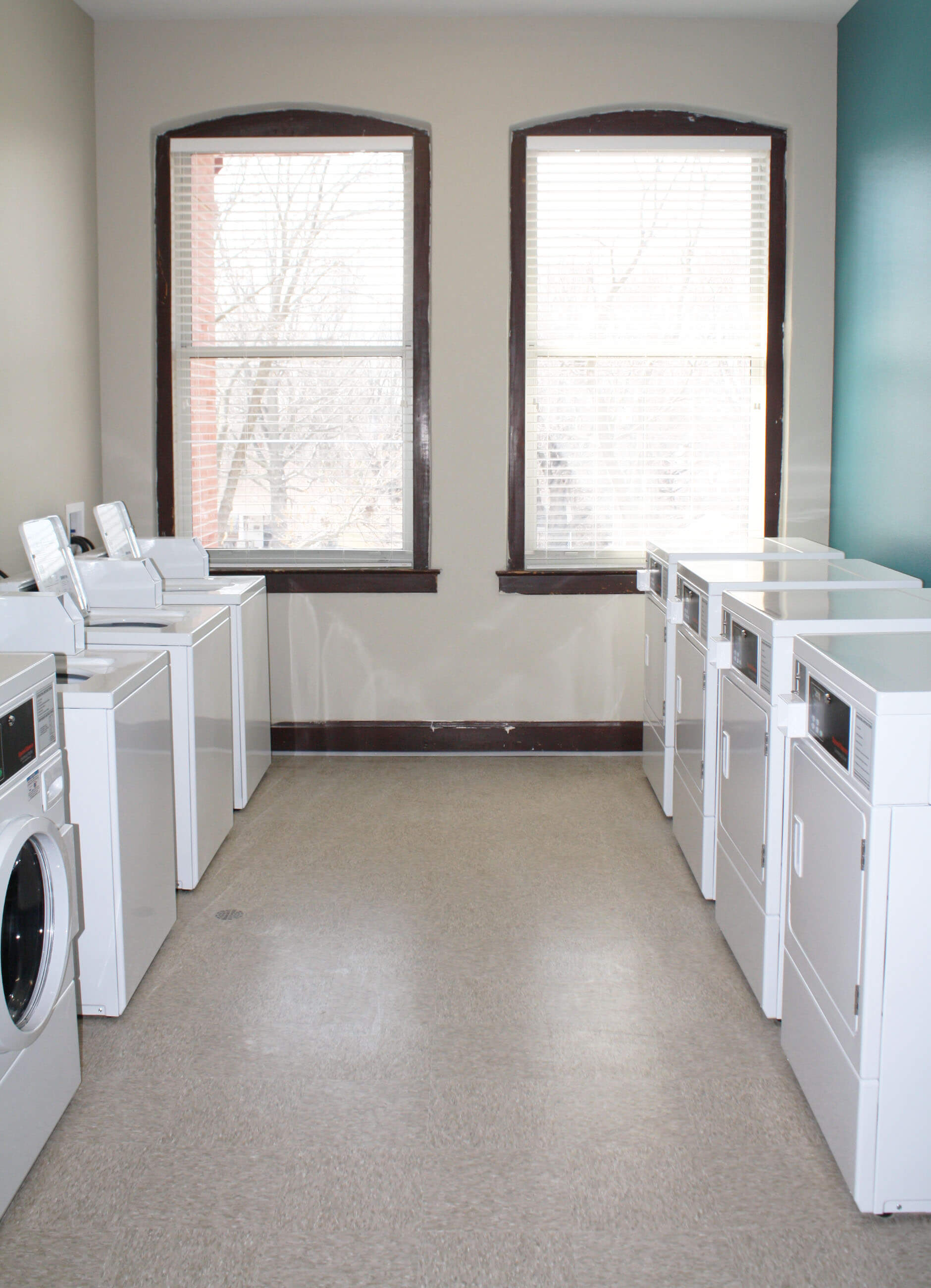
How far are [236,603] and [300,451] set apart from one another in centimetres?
105

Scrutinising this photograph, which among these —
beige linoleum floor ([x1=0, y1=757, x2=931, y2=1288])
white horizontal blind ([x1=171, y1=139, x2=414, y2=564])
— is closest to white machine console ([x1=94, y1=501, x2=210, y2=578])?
white horizontal blind ([x1=171, y1=139, x2=414, y2=564])

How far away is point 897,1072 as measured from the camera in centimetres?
187

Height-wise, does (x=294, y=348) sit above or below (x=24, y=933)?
above

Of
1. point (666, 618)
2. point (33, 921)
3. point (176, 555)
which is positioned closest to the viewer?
point (33, 921)

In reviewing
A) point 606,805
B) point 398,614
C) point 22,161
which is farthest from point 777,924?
point 22,161

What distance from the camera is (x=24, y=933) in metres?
2.04

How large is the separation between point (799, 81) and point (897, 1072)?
405 cm

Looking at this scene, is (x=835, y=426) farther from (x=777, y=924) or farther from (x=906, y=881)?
(x=906, y=881)

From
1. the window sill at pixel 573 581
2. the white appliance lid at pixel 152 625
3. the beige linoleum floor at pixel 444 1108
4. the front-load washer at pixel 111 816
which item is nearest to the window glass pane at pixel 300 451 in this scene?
the window sill at pixel 573 581

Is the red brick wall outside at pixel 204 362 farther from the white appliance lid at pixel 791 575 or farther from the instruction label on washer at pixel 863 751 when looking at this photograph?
the instruction label on washer at pixel 863 751

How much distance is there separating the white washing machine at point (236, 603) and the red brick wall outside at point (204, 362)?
33cm

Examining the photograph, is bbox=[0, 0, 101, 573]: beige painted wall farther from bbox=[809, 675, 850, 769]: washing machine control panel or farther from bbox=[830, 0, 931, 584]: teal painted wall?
bbox=[830, 0, 931, 584]: teal painted wall

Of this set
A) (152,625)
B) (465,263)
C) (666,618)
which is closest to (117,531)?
(152,625)

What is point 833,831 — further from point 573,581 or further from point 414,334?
point 414,334
